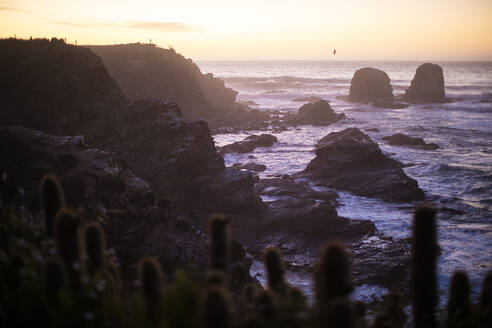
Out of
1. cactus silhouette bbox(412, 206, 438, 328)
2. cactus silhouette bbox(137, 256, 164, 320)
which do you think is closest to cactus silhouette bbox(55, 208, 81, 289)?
cactus silhouette bbox(137, 256, 164, 320)

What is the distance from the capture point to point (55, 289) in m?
4.65

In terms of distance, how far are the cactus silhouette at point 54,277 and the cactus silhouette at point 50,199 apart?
1404 mm

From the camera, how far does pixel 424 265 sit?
21.9 ft

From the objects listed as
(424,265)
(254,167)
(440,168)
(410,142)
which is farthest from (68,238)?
(410,142)

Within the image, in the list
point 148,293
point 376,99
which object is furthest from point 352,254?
point 376,99

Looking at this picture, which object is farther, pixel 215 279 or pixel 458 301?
pixel 458 301

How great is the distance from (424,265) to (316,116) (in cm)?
5102

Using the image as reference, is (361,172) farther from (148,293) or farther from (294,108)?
(294,108)

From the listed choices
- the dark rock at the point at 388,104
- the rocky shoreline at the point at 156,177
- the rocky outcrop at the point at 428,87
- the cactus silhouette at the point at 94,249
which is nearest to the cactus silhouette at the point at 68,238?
the cactus silhouette at the point at 94,249

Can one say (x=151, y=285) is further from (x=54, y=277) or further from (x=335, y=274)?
(x=335, y=274)

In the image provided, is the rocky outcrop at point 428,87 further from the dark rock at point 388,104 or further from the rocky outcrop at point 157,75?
the rocky outcrop at point 157,75

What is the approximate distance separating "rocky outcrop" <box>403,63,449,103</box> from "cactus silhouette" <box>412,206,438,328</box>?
258 ft

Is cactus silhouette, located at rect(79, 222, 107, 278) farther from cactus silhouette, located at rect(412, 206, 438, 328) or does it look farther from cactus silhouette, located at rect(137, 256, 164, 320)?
cactus silhouette, located at rect(412, 206, 438, 328)

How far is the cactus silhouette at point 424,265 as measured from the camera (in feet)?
21.0
